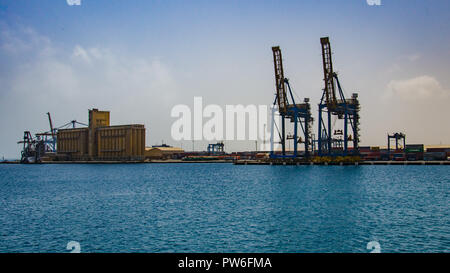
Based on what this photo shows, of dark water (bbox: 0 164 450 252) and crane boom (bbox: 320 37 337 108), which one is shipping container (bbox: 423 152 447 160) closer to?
crane boom (bbox: 320 37 337 108)

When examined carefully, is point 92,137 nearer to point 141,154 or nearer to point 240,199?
point 141,154

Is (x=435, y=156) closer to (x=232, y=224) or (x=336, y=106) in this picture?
(x=336, y=106)

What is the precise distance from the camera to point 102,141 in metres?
178

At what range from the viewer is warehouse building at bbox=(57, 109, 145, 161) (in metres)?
171

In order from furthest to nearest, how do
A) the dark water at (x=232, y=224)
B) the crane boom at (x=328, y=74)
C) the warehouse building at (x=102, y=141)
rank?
1. the warehouse building at (x=102, y=141)
2. the crane boom at (x=328, y=74)
3. the dark water at (x=232, y=224)

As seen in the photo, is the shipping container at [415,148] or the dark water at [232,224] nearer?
the dark water at [232,224]

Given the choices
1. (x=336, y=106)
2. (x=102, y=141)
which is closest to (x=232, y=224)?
(x=336, y=106)

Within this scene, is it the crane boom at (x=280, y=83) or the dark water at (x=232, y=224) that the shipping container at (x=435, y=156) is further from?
the dark water at (x=232, y=224)

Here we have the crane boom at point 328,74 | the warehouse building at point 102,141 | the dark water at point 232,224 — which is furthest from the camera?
the warehouse building at point 102,141

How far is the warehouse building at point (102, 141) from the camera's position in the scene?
17112 centimetres

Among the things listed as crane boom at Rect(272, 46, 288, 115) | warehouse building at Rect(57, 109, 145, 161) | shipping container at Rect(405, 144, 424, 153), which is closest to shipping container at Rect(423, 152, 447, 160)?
shipping container at Rect(405, 144, 424, 153)

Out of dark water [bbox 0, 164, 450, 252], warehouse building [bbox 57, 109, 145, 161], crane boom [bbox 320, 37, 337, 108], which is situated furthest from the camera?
warehouse building [bbox 57, 109, 145, 161]

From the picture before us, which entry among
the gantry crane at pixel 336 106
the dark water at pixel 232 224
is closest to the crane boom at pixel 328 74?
the gantry crane at pixel 336 106
